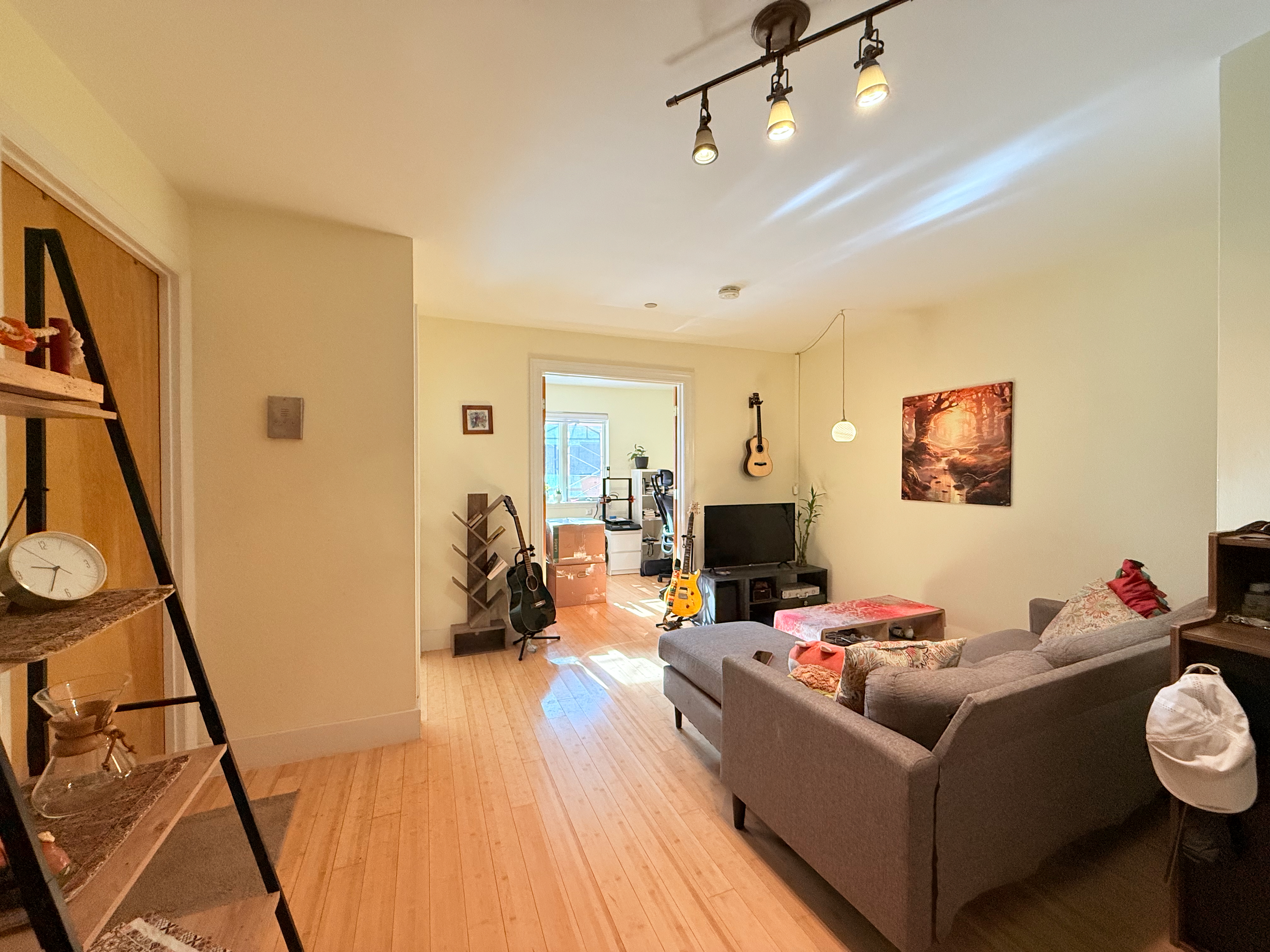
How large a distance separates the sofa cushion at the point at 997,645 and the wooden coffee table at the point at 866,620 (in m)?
0.47

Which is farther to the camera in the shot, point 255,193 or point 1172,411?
point 1172,411

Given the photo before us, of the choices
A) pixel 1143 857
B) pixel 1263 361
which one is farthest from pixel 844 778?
pixel 1263 361

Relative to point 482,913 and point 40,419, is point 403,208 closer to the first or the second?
point 40,419

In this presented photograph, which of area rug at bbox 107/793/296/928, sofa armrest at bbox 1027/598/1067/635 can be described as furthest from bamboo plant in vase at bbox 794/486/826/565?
area rug at bbox 107/793/296/928

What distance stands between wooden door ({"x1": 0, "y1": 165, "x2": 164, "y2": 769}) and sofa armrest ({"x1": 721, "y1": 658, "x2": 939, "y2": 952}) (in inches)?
77.0

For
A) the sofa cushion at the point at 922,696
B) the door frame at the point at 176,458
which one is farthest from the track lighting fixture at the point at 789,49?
the door frame at the point at 176,458

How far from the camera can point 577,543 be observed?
5074mm

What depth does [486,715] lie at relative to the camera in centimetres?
278

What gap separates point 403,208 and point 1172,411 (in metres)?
3.88

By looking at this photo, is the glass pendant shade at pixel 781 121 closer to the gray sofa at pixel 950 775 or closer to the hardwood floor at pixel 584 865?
the gray sofa at pixel 950 775

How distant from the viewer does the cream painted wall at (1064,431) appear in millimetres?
2531

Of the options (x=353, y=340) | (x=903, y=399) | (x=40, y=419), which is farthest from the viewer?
(x=903, y=399)

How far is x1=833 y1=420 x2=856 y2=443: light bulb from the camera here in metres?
4.03

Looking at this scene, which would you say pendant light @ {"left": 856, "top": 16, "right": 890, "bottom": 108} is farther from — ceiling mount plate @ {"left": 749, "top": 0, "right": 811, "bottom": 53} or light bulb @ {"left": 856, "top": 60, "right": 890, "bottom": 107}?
ceiling mount plate @ {"left": 749, "top": 0, "right": 811, "bottom": 53}
